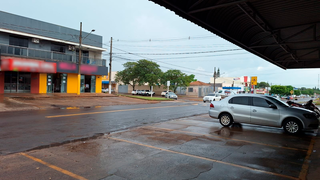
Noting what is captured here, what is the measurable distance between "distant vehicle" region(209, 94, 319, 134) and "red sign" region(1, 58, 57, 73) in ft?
69.6

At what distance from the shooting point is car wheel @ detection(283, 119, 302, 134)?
29.6ft

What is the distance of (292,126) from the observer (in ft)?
29.9

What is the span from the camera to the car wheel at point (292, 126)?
9008 millimetres

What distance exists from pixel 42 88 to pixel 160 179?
2681 cm

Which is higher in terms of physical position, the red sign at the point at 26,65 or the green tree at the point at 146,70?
the green tree at the point at 146,70

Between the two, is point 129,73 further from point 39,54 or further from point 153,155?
point 153,155

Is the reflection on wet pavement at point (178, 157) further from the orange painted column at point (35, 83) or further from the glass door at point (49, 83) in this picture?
the glass door at point (49, 83)

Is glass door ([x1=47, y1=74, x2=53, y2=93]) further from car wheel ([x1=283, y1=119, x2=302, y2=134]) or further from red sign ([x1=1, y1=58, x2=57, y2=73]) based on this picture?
car wheel ([x1=283, y1=119, x2=302, y2=134])

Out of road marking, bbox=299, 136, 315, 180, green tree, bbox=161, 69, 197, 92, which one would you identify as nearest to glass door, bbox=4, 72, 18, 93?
road marking, bbox=299, 136, 315, 180

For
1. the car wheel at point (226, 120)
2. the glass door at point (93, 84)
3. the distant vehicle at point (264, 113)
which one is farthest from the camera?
the glass door at point (93, 84)

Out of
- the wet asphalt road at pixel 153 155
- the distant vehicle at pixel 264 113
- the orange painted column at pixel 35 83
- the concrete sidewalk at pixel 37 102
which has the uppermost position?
the orange painted column at pixel 35 83

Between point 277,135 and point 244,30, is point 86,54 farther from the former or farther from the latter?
point 277,135

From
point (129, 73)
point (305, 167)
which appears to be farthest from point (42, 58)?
point (129, 73)

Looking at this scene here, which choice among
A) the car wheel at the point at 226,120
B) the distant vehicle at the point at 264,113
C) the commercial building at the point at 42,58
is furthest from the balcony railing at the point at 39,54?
the car wheel at the point at 226,120
